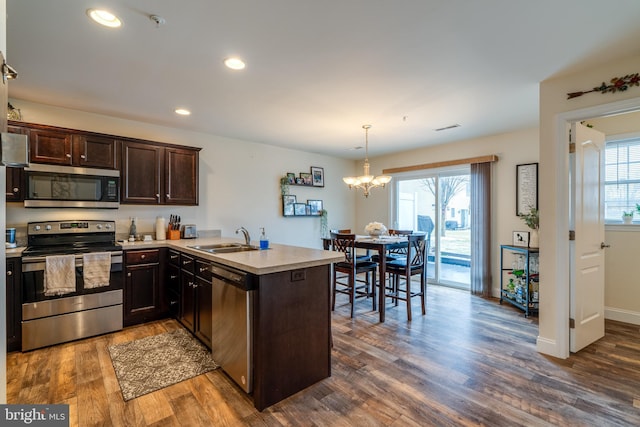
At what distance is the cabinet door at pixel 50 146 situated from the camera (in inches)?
118

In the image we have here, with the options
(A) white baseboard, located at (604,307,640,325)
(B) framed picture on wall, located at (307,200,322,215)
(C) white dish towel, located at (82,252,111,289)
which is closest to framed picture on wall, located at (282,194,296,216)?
→ (B) framed picture on wall, located at (307,200,322,215)

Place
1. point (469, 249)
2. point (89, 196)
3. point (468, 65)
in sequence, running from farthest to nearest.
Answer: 1. point (469, 249)
2. point (89, 196)
3. point (468, 65)

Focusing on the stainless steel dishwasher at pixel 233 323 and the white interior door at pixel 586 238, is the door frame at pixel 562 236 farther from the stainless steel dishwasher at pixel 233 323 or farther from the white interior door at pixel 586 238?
the stainless steel dishwasher at pixel 233 323

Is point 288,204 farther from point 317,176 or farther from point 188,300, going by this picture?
point 188,300

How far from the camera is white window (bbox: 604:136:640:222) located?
3520 millimetres

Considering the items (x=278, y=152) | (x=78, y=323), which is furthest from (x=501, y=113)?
(x=78, y=323)

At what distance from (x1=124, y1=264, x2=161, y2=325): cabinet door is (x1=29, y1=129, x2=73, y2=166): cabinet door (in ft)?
4.52

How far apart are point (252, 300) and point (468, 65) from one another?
255cm

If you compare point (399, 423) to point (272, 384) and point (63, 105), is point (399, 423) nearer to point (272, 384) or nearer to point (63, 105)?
point (272, 384)

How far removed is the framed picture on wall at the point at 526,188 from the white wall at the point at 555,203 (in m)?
1.67

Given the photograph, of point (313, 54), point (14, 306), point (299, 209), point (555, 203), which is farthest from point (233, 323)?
point (299, 209)

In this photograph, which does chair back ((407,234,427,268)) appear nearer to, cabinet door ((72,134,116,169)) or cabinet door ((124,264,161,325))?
cabinet door ((124,264,161,325))

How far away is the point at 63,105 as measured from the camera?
10.8 ft

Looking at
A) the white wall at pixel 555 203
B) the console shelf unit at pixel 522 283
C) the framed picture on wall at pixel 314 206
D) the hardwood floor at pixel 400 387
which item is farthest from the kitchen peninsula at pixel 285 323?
the framed picture on wall at pixel 314 206
